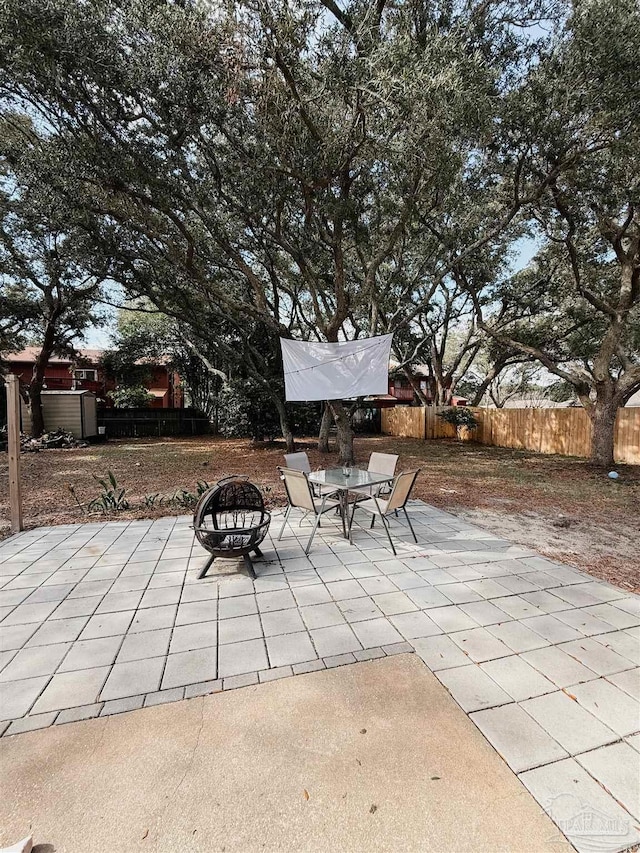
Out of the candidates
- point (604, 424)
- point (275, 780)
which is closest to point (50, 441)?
point (275, 780)

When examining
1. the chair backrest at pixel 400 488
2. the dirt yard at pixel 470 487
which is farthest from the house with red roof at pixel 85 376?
the chair backrest at pixel 400 488

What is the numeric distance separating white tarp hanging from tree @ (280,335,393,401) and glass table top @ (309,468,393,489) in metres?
1.86

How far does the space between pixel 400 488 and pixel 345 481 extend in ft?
2.11

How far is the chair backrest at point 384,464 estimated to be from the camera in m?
5.12

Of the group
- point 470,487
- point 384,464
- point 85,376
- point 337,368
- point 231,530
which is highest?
point 85,376

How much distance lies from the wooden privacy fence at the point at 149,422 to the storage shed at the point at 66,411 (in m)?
2.13

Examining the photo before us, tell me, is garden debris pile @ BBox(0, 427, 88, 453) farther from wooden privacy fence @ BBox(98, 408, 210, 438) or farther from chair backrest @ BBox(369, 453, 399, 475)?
chair backrest @ BBox(369, 453, 399, 475)

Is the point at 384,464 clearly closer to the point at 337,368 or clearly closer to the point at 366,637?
the point at 337,368

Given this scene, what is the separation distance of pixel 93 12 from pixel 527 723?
7.87m

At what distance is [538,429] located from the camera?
13055mm

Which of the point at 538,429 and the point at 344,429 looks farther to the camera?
the point at 538,429

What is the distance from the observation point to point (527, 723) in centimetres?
181

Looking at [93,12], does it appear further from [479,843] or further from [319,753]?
[479,843]

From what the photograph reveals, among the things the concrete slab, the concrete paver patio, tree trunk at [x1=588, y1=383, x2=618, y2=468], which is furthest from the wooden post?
tree trunk at [x1=588, y1=383, x2=618, y2=468]
